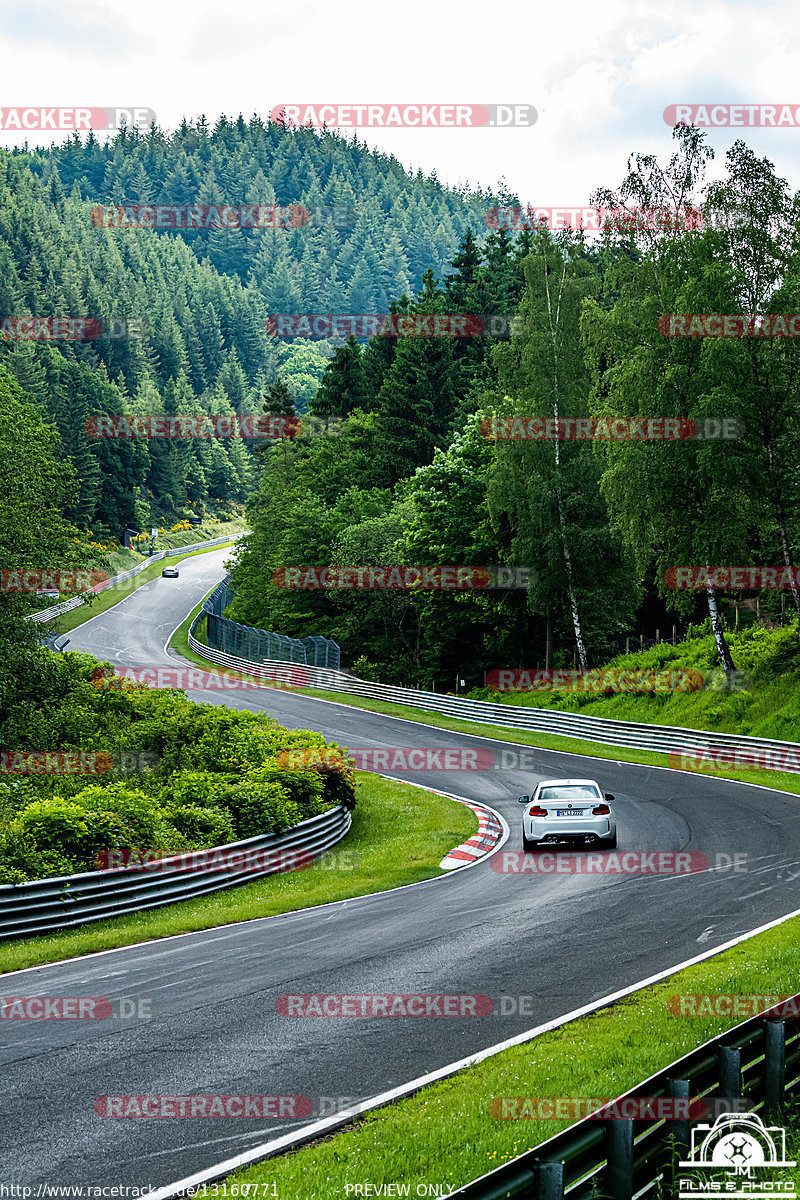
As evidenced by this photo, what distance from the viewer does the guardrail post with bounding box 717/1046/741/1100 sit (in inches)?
240

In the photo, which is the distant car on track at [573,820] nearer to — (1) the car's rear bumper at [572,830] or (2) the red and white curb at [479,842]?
(1) the car's rear bumper at [572,830]

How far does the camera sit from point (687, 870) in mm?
16688

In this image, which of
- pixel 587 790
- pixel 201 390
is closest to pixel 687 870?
pixel 587 790

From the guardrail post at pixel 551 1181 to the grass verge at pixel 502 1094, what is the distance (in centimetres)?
171

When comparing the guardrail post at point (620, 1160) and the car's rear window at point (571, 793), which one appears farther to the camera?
the car's rear window at point (571, 793)

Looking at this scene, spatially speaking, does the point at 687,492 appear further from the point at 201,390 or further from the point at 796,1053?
the point at 201,390

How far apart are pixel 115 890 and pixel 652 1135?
454 inches

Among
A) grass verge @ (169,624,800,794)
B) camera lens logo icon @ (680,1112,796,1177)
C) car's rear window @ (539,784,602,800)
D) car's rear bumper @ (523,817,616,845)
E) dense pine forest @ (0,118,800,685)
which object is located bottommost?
grass verge @ (169,624,800,794)

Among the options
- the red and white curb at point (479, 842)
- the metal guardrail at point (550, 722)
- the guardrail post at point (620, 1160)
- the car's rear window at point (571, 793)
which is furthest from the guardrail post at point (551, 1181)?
the metal guardrail at point (550, 722)

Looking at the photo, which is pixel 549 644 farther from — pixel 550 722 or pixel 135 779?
pixel 135 779

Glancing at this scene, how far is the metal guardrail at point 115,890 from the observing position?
14.1m

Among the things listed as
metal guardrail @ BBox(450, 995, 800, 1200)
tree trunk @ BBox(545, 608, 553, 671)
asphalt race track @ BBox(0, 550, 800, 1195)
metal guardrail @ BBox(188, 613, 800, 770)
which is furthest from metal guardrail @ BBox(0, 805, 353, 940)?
tree trunk @ BBox(545, 608, 553, 671)

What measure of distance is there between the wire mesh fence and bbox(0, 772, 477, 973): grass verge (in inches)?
1081

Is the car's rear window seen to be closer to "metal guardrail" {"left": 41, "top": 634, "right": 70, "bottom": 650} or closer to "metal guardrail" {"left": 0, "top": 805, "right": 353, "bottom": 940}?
"metal guardrail" {"left": 0, "top": 805, "right": 353, "bottom": 940}
